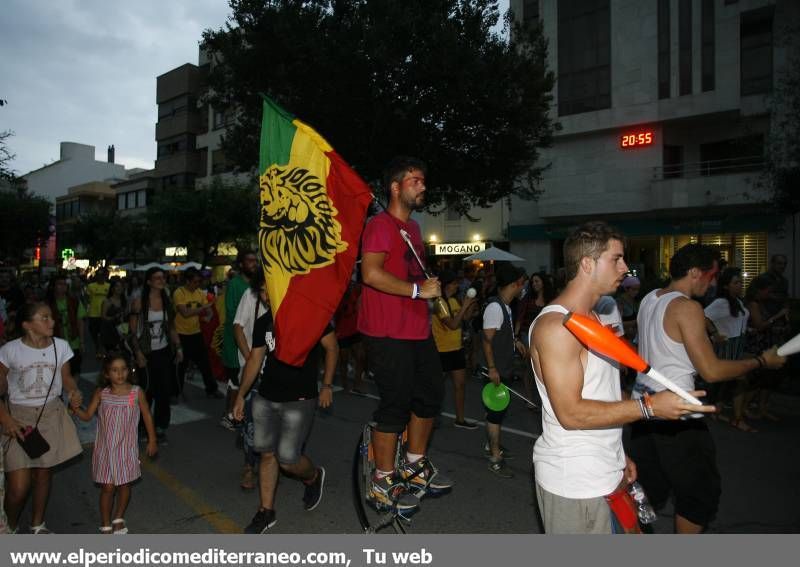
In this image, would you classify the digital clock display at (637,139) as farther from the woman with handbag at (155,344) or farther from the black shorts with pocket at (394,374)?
the black shorts with pocket at (394,374)

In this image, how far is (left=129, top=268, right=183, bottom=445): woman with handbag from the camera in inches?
262

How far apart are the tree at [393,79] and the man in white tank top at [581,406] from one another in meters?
12.9

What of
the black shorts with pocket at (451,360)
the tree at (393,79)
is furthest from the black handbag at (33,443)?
the tree at (393,79)

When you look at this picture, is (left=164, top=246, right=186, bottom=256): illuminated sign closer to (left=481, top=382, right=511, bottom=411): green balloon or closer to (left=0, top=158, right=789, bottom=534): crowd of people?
(left=0, top=158, right=789, bottom=534): crowd of people

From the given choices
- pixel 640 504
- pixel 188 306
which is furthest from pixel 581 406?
pixel 188 306

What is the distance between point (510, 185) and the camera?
59.0ft

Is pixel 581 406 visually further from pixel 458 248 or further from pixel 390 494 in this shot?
pixel 458 248

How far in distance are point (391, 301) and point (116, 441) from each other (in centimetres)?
228

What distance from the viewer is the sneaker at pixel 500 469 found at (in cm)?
546

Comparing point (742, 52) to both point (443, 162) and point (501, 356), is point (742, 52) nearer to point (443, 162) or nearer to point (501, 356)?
point (443, 162)

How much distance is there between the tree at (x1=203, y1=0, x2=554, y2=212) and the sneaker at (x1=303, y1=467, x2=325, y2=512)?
462 inches

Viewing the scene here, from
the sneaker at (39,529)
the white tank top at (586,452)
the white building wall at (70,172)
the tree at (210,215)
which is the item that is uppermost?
the white building wall at (70,172)
